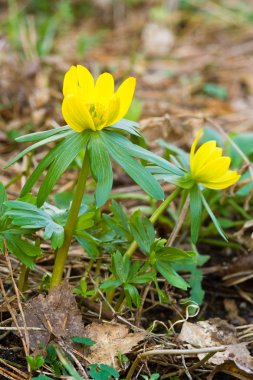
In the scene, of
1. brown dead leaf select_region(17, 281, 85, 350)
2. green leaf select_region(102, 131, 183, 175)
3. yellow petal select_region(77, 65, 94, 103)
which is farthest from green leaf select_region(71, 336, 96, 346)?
yellow petal select_region(77, 65, 94, 103)

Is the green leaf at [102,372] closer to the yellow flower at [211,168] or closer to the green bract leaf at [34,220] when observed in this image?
the green bract leaf at [34,220]

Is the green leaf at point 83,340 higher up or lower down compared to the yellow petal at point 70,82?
lower down

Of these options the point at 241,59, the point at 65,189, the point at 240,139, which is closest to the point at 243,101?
the point at 241,59

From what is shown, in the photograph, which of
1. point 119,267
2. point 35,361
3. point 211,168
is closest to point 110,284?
point 119,267

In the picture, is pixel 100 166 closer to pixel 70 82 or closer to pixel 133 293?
pixel 70 82

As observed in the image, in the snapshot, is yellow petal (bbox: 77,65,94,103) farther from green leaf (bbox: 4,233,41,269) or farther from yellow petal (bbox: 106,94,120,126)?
green leaf (bbox: 4,233,41,269)

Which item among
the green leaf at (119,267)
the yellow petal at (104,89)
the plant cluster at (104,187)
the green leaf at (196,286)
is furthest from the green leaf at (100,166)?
the green leaf at (196,286)

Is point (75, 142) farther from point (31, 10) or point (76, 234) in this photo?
point (31, 10)
